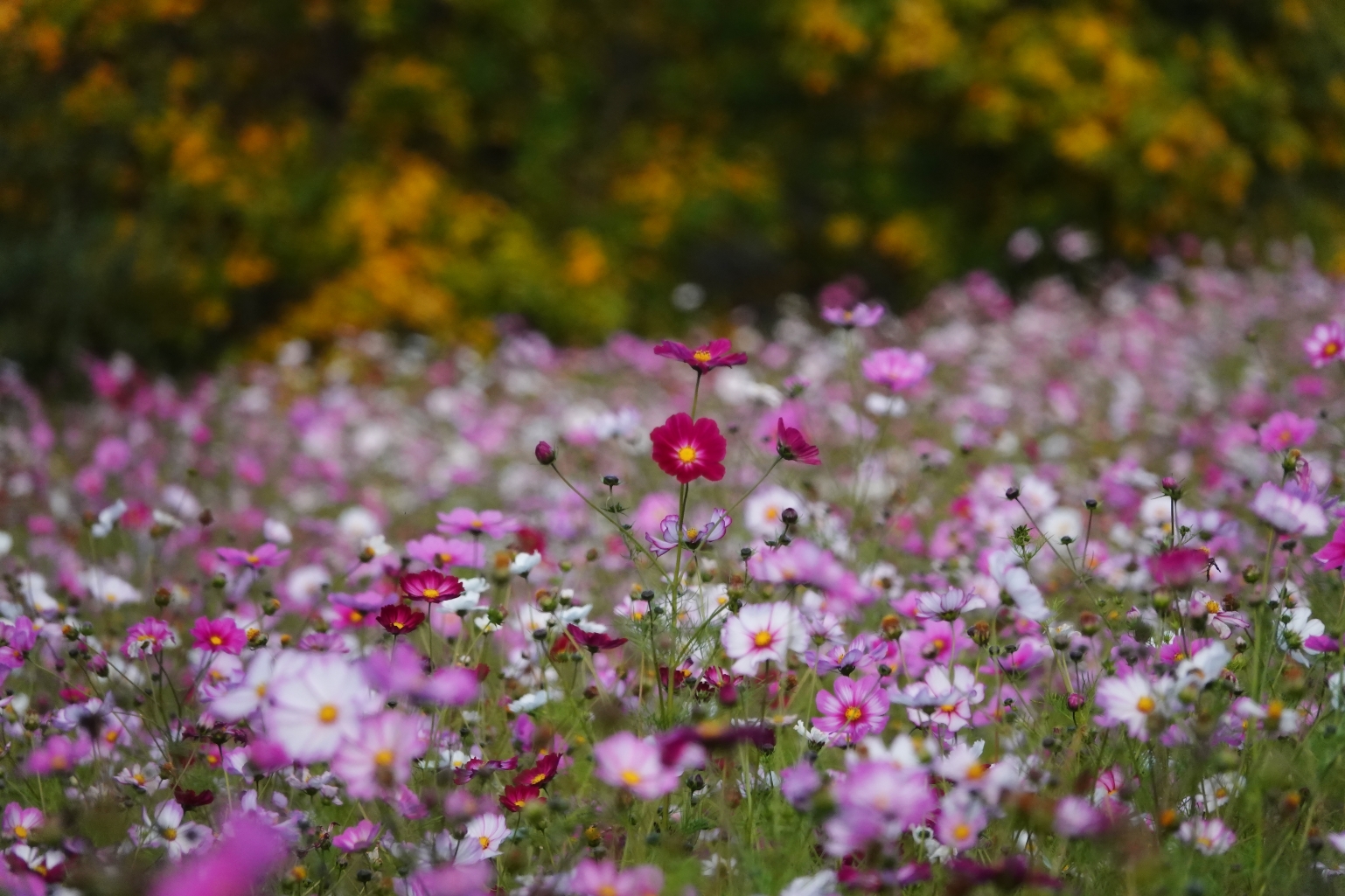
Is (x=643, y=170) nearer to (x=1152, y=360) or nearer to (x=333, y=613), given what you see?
(x=1152, y=360)

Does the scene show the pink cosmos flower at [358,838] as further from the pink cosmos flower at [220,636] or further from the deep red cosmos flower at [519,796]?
the pink cosmos flower at [220,636]

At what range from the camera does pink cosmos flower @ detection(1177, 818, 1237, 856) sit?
114 cm

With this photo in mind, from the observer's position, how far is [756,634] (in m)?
1.32

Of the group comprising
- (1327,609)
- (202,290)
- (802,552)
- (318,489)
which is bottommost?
(202,290)

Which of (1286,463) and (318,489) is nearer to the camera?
(1286,463)

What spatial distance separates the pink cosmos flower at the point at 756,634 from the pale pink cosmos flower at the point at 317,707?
1.44ft

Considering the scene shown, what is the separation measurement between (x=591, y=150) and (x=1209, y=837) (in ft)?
22.1

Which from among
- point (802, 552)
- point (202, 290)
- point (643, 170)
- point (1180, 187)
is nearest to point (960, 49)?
point (1180, 187)

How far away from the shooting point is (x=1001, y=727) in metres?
1.23

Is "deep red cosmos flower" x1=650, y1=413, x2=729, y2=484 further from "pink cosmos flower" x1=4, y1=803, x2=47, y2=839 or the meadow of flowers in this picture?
"pink cosmos flower" x1=4, y1=803, x2=47, y2=839

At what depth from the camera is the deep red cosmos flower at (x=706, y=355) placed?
4.54 feet

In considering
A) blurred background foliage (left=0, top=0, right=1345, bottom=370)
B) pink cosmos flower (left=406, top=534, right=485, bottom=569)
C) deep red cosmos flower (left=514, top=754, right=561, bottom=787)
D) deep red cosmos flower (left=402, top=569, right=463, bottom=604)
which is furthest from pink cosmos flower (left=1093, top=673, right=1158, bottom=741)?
blurred background foliage (left=0, top=0, right=1345, bottom=370)

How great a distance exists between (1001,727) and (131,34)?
21.5 ft

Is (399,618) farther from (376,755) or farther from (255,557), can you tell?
(255,557)
